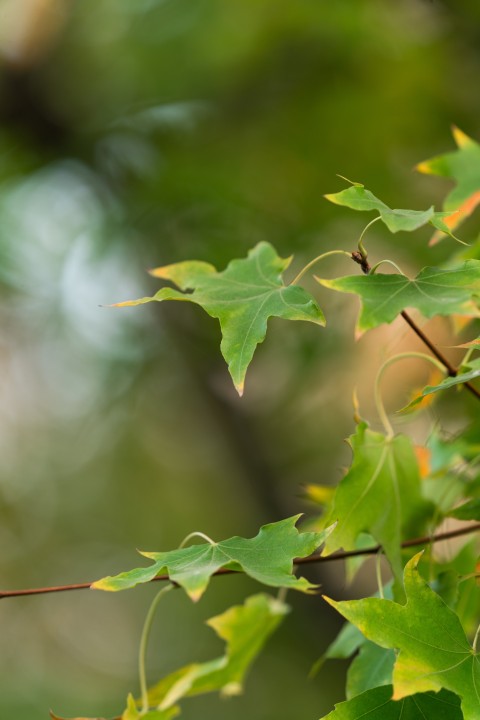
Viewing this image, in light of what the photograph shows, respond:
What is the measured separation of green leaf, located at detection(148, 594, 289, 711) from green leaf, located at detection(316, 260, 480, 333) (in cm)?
34

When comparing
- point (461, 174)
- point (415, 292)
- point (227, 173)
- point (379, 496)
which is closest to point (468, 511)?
point (379, 496)

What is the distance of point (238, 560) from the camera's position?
434 mm

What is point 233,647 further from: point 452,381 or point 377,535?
point 452,381

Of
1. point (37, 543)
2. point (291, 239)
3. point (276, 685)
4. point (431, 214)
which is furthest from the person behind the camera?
point (37, 543)

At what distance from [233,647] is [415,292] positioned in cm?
38

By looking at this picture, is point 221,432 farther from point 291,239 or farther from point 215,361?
point 291,239

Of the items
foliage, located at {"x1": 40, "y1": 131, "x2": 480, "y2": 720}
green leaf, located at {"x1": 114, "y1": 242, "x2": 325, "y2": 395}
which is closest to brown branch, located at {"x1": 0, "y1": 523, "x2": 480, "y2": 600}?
foliage, located at {"x1": 40, "y1": 131, "x2": 480, "y2": 720}

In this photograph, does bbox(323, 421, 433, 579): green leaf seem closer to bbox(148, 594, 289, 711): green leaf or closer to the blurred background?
bbox(148, 594, 289, 711): green leaf

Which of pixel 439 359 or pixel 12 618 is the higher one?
pixel 439 359

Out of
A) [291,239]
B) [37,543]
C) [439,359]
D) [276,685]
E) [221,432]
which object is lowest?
[276,685]

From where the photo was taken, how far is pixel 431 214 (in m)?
0.43

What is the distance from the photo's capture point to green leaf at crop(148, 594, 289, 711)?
0.66 metres

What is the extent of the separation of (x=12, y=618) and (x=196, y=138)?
2079mm

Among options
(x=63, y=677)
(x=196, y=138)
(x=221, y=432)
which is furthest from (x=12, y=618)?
(x=196, y=138)
